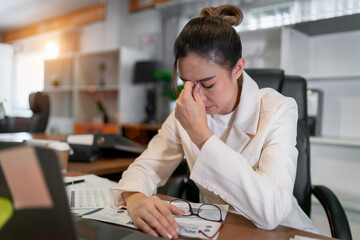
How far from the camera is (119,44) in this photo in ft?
14.8

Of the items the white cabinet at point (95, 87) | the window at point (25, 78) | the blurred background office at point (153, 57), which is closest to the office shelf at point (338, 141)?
the blurred background office at point (153, 57)

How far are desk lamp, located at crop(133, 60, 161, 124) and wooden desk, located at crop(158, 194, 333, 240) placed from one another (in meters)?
2.92

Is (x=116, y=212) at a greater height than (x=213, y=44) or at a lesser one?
lesser

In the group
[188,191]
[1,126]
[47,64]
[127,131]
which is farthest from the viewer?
[47,64]

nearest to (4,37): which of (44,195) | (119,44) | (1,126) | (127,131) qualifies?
(119,44)

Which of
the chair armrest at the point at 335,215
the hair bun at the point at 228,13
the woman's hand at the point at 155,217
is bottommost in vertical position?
the chair armrest at the point at 335,215

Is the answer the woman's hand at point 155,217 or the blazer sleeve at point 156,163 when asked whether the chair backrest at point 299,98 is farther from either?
the woman's hand at point 155,217

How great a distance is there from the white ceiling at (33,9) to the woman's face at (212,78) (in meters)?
4.38

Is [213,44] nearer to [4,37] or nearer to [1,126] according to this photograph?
[1,126]

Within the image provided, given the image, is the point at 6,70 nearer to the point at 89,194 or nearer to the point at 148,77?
the point at 148,77

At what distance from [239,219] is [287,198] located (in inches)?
5.4

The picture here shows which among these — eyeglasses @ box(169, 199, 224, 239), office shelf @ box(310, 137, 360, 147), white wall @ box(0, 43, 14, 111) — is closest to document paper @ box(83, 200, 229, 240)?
eyeglasses @ box(169, 199, 224, 239)

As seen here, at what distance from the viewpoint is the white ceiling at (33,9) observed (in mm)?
5074

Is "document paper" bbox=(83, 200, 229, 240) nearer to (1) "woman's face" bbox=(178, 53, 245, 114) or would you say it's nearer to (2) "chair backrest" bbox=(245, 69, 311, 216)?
(1) "woman's face" bbox=(178, 53, 245, 114)
